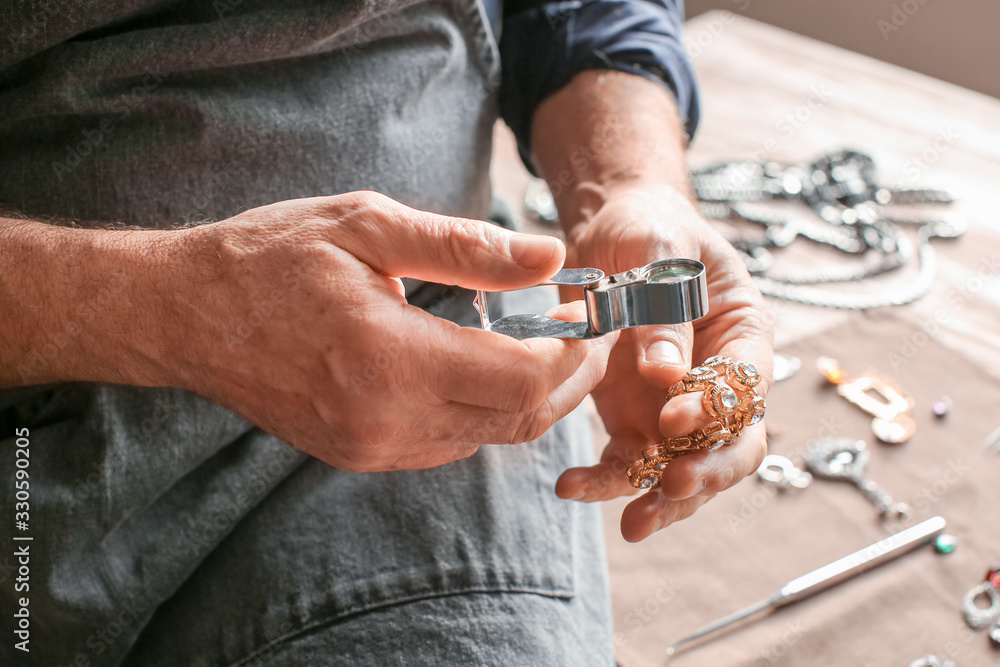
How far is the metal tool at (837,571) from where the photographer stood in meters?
0.79

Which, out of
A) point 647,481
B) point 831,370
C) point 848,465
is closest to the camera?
point 647,481

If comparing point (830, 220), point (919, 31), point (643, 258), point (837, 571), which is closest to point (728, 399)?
point (643, 258)

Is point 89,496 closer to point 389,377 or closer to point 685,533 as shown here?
point 389,377

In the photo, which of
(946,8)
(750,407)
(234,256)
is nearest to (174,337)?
(234,256)

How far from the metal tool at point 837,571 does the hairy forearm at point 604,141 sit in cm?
44

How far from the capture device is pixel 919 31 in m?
1.97

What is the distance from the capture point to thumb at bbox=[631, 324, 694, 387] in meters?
0.57

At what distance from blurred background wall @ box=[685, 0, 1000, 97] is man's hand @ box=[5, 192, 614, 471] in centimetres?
189

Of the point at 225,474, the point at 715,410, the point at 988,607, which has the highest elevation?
the point at 715,410

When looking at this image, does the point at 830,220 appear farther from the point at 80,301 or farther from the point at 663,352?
the point at 80,301

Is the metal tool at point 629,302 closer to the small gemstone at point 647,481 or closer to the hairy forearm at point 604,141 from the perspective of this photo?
the small gemstone at point 647,481

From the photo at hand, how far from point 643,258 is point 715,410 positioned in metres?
0.17

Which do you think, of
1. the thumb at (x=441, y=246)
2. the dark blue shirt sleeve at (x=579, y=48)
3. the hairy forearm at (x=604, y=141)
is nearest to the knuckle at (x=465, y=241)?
the thumb at (x=441, y=246)

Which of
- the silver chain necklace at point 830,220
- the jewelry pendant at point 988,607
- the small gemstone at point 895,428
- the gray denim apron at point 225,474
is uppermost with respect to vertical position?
the gray denim apron at point 225,474
